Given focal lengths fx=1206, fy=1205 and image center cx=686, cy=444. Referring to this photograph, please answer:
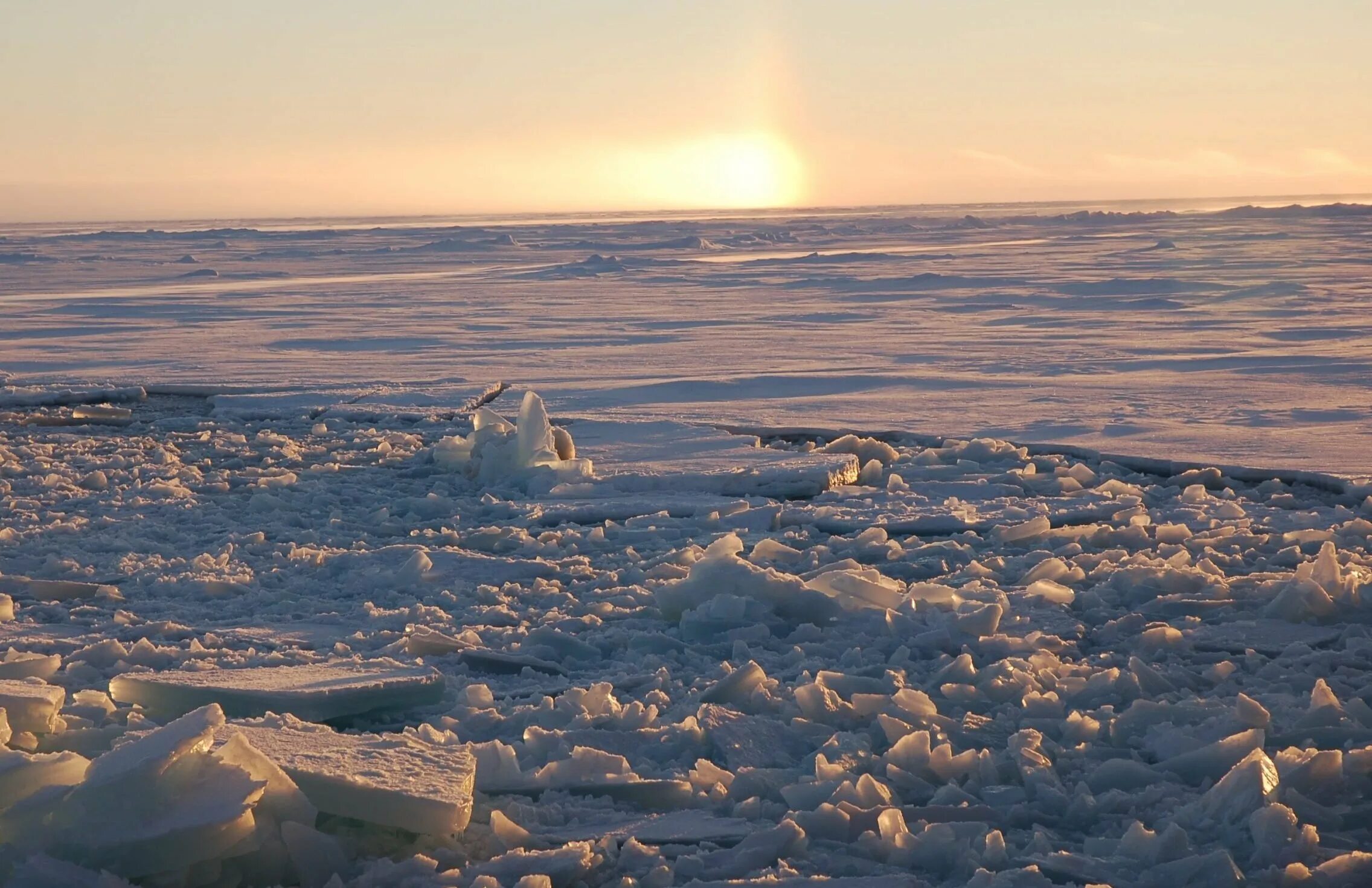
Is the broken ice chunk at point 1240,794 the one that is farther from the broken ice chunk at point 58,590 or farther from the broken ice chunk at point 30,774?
the broken ice chunk at point 58,590

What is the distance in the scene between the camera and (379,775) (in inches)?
89.0

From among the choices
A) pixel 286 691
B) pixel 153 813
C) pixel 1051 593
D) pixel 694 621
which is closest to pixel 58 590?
pixel 286 691

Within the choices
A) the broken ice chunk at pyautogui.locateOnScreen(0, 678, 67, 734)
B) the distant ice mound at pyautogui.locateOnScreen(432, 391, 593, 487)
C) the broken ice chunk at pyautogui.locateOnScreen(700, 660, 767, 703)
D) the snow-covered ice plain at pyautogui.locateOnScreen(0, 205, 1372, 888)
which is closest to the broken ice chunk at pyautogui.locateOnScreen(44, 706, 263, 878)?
the snow-covered ice plain at pyautogui.locateOnScreen(0, 205, 1372, 888)

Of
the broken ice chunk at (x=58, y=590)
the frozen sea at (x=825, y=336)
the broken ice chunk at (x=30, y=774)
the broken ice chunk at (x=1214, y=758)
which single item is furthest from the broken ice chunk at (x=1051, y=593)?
the broken ice chunk at (x=58, y=590)

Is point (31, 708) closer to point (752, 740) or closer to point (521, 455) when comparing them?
point (752, 740)

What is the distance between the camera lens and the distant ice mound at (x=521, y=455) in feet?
17.8

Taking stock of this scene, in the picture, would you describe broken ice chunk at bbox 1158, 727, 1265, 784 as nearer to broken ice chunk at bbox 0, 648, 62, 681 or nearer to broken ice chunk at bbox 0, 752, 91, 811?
broken ice chunk at bbox 0, 752, 91, 811

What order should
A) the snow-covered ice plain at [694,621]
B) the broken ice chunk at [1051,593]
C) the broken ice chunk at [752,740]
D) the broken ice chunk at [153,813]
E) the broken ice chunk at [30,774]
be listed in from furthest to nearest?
the broken ice chunk at [1051,593]
the broken ice chunk at [752,740]
the snow-covered ice plain at [694,621]
the broken ice chunk at [30,774]
the broken ice chunk at [153,813]

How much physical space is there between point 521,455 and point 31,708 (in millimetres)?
3170

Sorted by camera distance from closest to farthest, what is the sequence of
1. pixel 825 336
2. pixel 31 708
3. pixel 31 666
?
pixel 31 708, pixel 31 666, pixel 825 336

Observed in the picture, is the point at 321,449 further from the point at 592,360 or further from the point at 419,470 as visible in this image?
the point at 592,360

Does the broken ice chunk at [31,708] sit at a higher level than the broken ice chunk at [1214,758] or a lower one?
higher

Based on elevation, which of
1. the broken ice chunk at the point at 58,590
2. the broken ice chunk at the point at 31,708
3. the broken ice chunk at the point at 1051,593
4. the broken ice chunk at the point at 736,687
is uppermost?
the broken ice chunk at the point at 31,708

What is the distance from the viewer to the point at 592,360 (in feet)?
31.7
